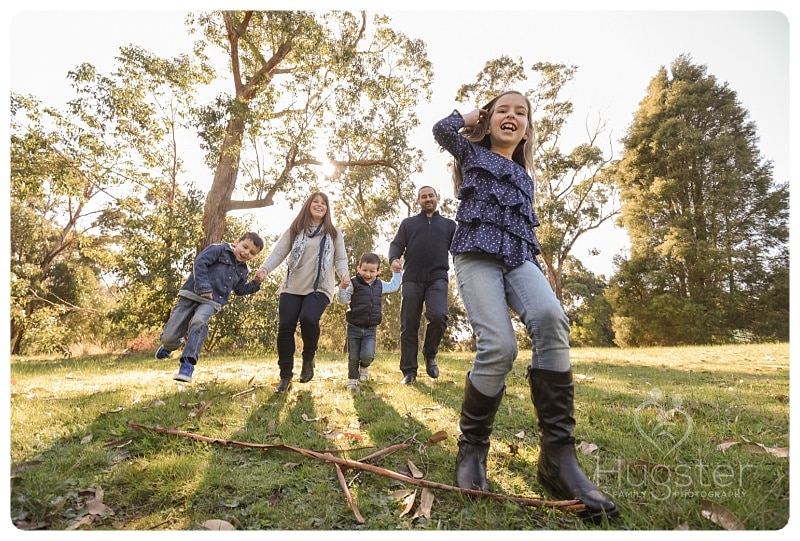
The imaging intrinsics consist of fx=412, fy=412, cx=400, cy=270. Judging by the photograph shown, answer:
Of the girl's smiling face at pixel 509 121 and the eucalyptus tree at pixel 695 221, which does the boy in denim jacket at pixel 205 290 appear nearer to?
the girl's smiling face at pixel 509 121

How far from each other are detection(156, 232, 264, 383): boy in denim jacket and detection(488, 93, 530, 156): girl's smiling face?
262 centimetres

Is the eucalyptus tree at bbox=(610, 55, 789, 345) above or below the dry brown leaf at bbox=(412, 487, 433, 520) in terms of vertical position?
above

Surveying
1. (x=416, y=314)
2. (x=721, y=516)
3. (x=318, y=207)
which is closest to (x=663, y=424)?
(x=721, y=516)

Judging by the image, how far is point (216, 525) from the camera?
157 centimetres

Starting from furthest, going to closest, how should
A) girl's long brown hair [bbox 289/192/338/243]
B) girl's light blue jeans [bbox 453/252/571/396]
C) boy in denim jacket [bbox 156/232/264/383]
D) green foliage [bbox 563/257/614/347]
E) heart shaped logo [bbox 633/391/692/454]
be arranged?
1. green foliage [bbox 563/257/614/347]
2. girl's long brown hair [bbox 289/192/338/243]
3. boy in denim jacket [bbox 156/232/264/383]
4. heart shaped logo [bbox 633/391/692/454]
5. girl's light blue jeans [bbox 453/252/571/396]

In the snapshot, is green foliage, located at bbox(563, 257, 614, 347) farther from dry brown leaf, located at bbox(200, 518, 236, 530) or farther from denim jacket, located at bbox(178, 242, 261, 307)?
dry brown leaf, located at bbox(200, 518, 236, 530)

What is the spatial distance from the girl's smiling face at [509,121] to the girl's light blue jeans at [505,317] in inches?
28.3

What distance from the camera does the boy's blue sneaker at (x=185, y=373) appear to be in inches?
141

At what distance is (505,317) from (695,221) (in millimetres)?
18433

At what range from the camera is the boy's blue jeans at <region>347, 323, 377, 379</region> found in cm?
440

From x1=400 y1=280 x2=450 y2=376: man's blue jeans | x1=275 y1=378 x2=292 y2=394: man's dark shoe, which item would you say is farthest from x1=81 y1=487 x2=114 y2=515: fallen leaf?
x1=400 y1=280 x2=450 y2=376: man's blue jeans

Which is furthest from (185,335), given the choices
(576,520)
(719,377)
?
(719,377)

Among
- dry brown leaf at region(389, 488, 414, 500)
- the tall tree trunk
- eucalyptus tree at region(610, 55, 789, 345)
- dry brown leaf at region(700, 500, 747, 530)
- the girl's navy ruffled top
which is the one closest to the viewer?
dry brown leaf at region(700, 500, 747, 530)

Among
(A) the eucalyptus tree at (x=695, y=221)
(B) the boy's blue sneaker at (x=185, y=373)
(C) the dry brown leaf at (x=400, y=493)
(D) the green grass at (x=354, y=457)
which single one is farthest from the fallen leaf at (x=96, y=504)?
(A) the eucalyptus tree at (x=695, y=221)
